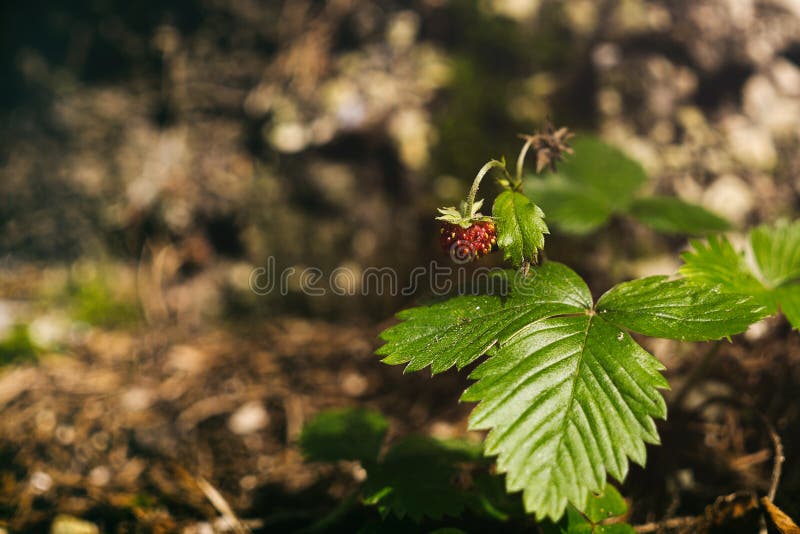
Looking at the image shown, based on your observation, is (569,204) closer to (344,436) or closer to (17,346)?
(344,436)

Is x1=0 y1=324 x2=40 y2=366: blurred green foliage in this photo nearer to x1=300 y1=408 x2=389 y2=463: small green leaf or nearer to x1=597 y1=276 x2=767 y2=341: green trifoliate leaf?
x1=300 y1=408 x2=389 y2=463: small green leaf

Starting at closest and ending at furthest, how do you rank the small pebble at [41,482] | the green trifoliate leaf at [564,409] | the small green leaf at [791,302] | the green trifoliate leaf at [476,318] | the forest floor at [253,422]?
1. the green trifoliate leaf at [564,409]
2. the green trifoliate leaf at [476,318]
3. the small green leaf at [791,302]
4. the forest floor at [253,422]
5. the small pebble at [41,482]

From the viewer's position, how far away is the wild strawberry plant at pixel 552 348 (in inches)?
44.0

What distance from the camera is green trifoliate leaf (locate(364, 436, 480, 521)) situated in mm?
1357

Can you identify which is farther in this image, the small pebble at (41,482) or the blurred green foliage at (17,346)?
the blurred green foliage at (17,346)

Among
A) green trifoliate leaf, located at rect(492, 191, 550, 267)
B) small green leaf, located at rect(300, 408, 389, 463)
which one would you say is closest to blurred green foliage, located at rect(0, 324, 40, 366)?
small green leaf, located at rect(300, 408, 389, 463)

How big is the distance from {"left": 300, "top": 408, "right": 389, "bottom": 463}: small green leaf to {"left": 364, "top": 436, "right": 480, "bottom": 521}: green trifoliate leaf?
8 cm

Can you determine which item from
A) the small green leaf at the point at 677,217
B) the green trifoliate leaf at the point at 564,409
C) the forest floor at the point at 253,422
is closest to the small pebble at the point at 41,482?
the forest floor at the point at 253,422

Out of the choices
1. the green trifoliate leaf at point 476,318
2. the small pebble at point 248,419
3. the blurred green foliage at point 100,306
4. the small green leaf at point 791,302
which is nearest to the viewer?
the green trifoliate leaf at point 476,318

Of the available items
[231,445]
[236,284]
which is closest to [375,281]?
[236,284]

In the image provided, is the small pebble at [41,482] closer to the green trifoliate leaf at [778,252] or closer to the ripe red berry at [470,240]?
the ripe red berry at [470,240]

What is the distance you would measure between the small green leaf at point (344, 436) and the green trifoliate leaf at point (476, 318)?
47cm

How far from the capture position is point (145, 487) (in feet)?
5.96

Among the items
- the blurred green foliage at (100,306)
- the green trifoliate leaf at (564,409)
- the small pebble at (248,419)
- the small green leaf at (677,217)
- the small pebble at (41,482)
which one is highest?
the small green leaf at (677,217)
